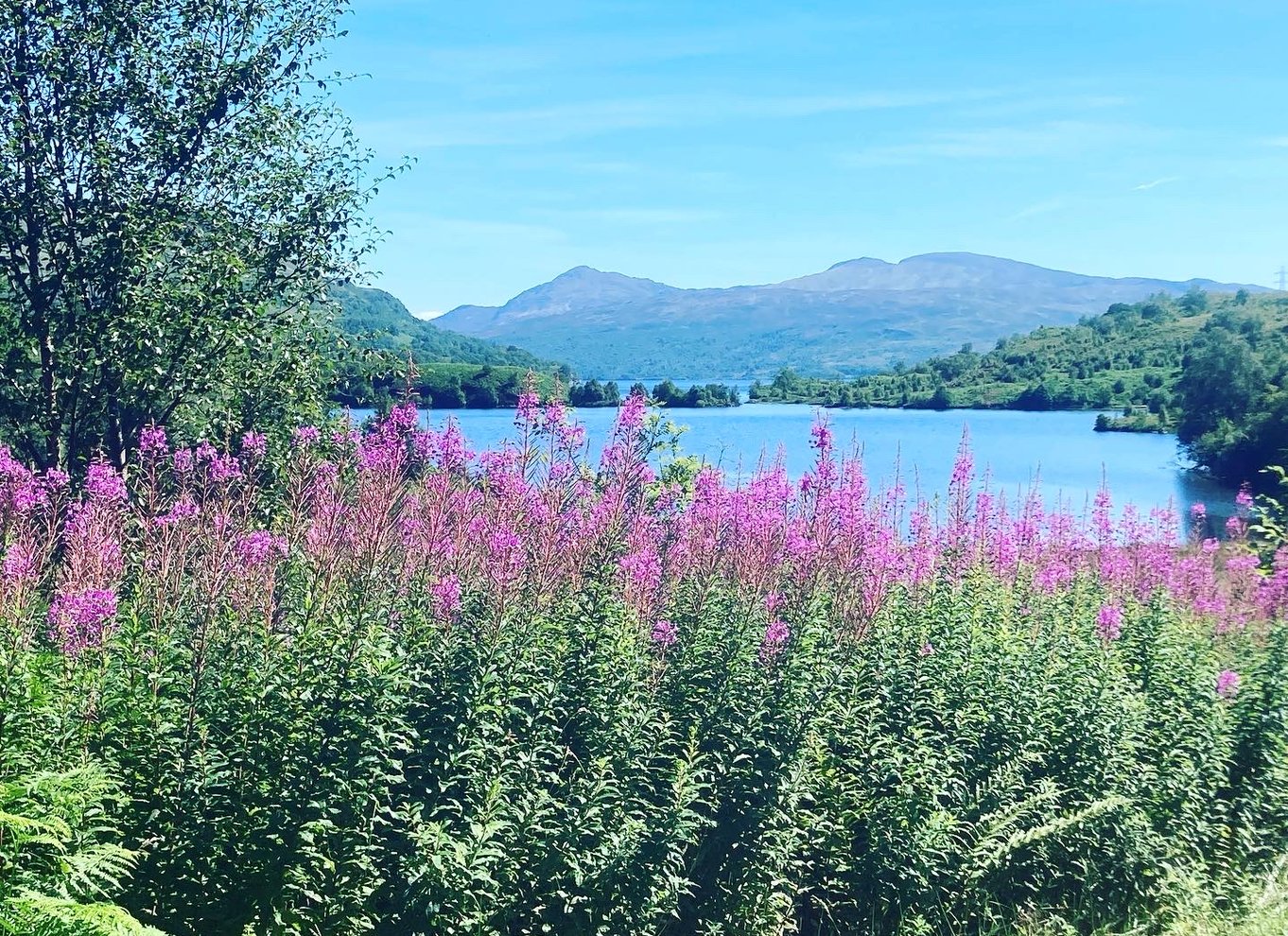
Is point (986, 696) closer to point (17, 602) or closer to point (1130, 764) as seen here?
point (1130, 764)

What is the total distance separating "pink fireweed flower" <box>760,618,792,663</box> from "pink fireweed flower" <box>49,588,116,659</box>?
335 cm

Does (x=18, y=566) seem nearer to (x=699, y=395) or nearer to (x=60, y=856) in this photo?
(x=60, y=856)

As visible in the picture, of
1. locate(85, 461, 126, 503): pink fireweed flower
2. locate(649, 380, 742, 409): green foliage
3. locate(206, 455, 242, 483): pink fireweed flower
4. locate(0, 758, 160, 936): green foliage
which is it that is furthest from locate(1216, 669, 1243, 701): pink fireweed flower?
locate(85, 461, 126, 503): pink fireweed flower

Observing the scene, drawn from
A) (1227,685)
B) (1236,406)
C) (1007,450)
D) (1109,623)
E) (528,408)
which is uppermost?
(1236,406)

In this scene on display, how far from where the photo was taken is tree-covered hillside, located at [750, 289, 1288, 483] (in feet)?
184

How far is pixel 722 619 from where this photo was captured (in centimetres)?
625

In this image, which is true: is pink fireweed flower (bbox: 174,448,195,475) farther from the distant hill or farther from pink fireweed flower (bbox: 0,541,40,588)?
the distant hill

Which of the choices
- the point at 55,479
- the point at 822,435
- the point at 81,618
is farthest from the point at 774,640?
the point at 55,479

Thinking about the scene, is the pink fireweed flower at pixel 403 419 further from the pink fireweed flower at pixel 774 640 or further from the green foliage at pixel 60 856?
the green foliage at pixel 60 856

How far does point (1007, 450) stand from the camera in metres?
55.9

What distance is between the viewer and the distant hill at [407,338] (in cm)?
1223

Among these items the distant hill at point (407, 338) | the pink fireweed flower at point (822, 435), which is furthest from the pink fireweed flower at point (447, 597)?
the pink fireweed flower at point (822, 435)

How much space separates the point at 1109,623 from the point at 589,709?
17.0 ft

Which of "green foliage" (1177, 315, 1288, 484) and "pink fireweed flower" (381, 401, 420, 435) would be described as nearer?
"pink fireweed flower" (381, 401, 420, 435)
